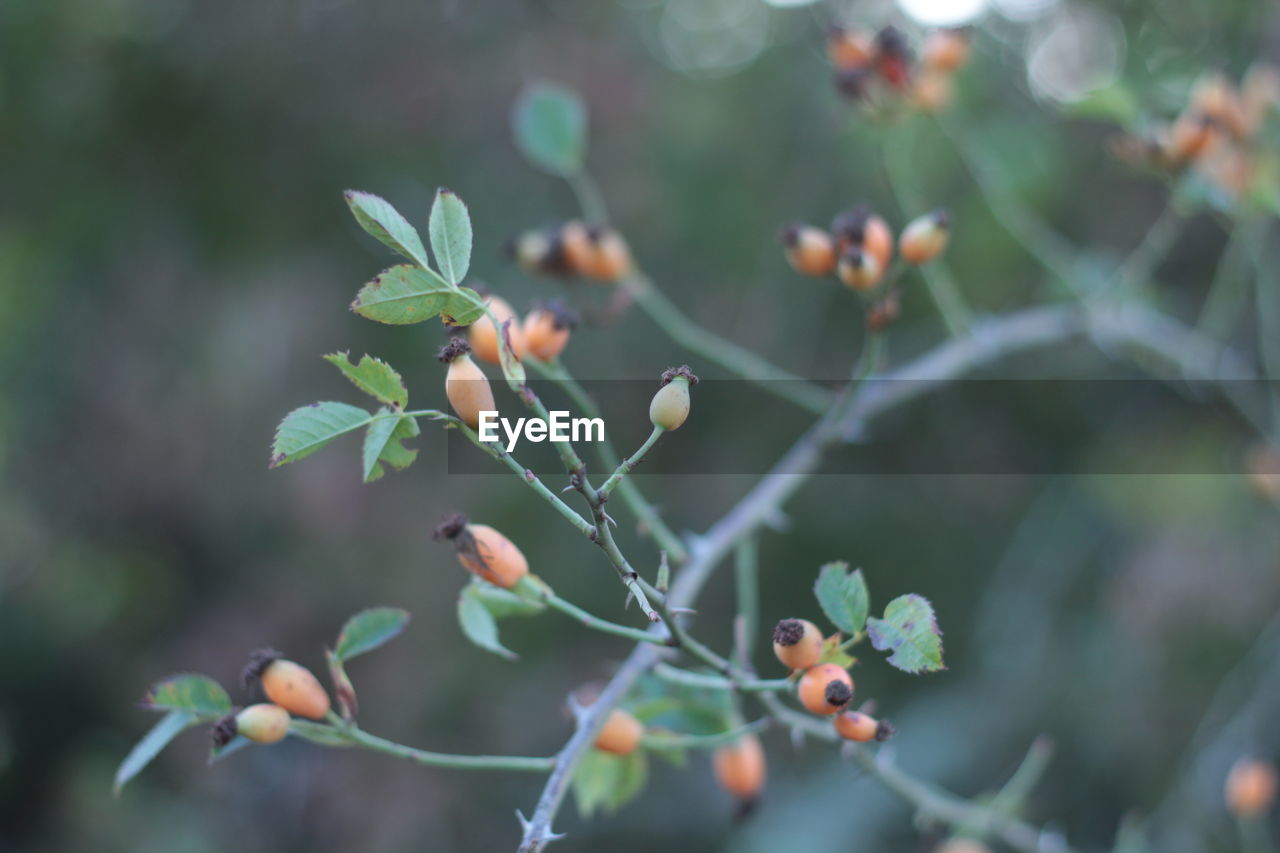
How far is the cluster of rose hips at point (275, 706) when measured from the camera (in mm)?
650

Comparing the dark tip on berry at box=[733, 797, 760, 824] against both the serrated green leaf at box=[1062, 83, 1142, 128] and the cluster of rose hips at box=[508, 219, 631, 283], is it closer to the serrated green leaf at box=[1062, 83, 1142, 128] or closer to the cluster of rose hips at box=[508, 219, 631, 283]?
the cluster of rose hips at box=[508, 219, 631, 283]

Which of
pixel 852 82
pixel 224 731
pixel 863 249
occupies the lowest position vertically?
pixel 224 731

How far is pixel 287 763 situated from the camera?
11.3 ft

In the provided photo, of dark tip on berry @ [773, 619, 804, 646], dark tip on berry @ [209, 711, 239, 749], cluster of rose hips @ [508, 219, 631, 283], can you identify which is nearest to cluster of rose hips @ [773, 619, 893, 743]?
dark tip on berry @ [773, 619, 804, 646]

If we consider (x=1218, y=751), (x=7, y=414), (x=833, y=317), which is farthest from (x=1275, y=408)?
(x=7, y=414)

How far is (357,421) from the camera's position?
56 cm

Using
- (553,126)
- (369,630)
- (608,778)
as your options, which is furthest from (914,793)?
(553,126)

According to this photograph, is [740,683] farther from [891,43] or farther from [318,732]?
[891,43]

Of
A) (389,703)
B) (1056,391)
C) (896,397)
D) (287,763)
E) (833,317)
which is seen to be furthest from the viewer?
(287,763)

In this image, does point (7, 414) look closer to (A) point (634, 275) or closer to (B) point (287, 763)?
(B) point (287, 763)

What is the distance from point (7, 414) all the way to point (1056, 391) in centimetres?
344

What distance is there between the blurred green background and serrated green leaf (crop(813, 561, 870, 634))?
5.13ft

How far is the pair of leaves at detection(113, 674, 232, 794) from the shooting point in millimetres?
679

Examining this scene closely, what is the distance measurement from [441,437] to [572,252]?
4.74ft
